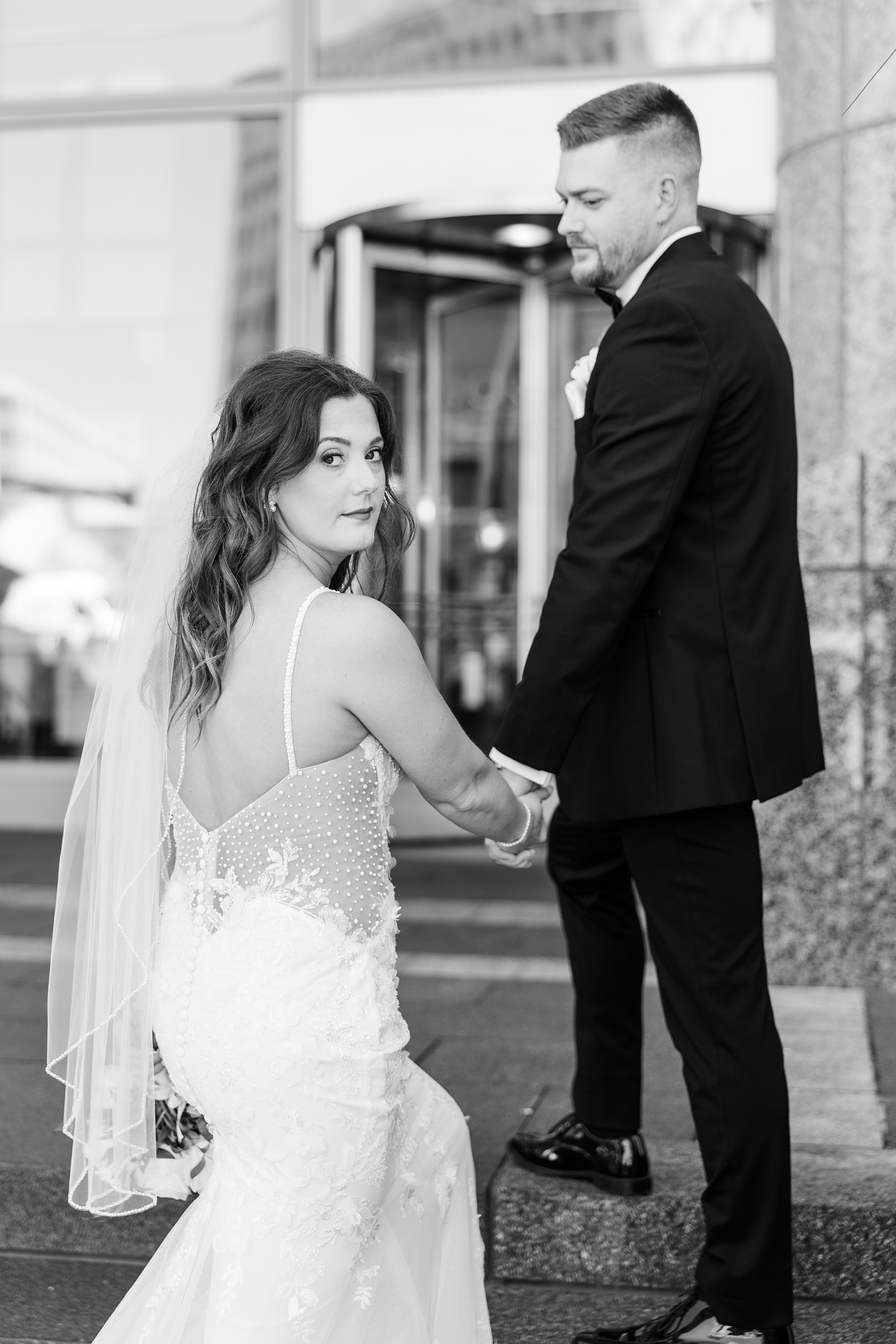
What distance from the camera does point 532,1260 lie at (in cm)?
313

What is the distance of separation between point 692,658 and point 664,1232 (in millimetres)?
1236

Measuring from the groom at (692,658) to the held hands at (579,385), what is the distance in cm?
13

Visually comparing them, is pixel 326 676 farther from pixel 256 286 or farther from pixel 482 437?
pixel 256 286

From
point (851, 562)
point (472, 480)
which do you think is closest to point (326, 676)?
point (851, 562)

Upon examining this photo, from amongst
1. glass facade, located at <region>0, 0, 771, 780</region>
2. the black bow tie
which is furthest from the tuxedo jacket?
glass facade, located at <region>0, 0, 771, 780</region>

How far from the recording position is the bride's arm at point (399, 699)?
7.20 ft

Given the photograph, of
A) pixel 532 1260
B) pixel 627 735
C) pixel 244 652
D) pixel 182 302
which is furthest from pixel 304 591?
pixel 182 302

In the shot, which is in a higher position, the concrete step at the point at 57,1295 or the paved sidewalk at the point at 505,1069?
the paved sidewalk at the point at 505,1069

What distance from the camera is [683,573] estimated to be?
2.60 meters

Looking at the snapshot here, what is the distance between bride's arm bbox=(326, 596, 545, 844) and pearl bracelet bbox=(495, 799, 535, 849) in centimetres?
18

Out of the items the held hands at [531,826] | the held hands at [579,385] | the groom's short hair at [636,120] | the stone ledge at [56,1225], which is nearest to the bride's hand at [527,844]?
the held hands at [531,826]

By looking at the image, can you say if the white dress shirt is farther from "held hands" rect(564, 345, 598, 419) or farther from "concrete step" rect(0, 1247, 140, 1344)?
"concrete step" rect(0, 1247, 140, 1344)

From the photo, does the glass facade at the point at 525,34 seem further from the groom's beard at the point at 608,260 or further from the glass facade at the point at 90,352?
the groom's beard at the point at 608,260

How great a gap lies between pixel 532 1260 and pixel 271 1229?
1.13 meters
